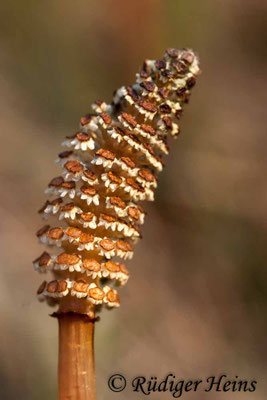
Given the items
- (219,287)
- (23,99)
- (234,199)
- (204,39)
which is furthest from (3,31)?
(219,287)

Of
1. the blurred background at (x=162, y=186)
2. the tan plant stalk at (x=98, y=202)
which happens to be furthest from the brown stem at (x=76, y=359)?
the blurred background at (x=162, y=186)

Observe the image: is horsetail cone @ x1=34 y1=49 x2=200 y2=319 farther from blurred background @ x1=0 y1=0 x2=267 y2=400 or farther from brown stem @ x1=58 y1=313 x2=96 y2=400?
blurred background @ x1=0 y1=0 x2=267 y2=400

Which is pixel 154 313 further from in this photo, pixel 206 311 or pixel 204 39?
pixel 204 39

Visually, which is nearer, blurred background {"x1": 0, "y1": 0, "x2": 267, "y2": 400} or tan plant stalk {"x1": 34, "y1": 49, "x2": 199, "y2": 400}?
tan plant stalk {"x1": 34, "y1": 49, "x2": 199, "y2": 400}

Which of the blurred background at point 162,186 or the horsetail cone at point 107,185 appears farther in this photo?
the blurred background at point 162,186

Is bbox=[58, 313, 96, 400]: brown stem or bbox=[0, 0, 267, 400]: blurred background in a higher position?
bbox=[0, 0, 267, 400]: blurred background

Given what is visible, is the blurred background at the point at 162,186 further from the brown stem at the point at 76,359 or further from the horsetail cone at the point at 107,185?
the horsetail cone at the point at 107,185

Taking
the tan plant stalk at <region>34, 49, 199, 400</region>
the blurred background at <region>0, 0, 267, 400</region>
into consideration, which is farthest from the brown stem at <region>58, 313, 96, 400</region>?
the blurred background at <region>0, 0, 267, 400</region>

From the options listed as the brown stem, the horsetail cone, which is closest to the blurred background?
the brown stem

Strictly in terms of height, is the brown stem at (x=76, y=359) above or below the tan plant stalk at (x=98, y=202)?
below
